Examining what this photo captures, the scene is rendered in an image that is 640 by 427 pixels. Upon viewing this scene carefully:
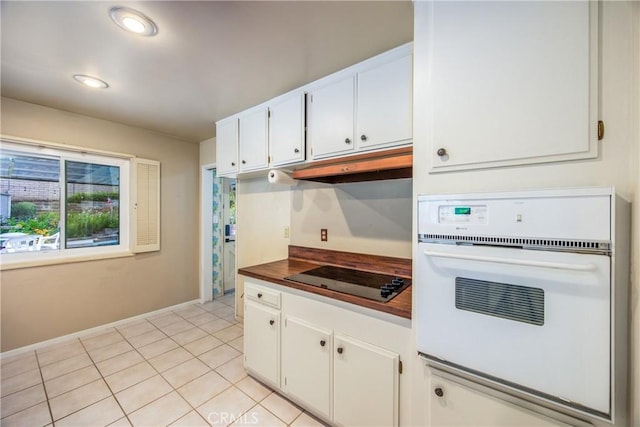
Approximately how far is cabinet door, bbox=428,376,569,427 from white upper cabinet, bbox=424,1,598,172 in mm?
928

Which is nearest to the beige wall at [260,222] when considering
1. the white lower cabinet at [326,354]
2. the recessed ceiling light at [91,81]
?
the white lower cabinet at [326,354]

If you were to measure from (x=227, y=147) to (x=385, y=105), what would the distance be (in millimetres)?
1808

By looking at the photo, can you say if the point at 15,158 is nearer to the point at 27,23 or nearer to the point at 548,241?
the point at 27,23

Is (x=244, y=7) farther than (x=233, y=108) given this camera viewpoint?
No

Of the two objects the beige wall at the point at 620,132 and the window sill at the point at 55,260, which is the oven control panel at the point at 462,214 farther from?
the window sill at the point at 55,260

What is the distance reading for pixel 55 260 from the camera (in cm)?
257

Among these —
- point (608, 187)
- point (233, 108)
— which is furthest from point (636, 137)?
point (233, 108)

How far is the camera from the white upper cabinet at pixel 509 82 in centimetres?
83

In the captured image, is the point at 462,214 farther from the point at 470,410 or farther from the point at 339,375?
the point at 339,375

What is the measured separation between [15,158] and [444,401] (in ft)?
13.1

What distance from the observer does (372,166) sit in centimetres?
146

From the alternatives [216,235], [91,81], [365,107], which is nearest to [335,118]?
[365,107]

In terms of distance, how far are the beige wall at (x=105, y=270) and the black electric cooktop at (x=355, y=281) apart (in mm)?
2479

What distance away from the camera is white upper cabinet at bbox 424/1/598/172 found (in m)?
0.83
